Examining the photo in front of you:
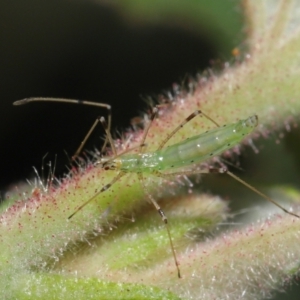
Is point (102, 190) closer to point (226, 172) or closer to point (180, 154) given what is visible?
point (180, 154)

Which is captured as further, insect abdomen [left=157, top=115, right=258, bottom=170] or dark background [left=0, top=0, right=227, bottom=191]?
dark background [left=0, top=0, right=227, bottom=191]

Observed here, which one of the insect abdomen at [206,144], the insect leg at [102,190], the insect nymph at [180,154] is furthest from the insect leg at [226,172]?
the insect leg at [102,190]

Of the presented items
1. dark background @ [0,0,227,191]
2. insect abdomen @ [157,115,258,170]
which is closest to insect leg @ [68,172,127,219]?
insect abdomen @ [157,115,258,170]

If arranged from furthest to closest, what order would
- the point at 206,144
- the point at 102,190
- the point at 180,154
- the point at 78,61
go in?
the point at 78,61 < the point at 180,154 < the point at 206,144 < the point at 102,190

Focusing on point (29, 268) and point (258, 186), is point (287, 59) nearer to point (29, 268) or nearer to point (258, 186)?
point (258, 186)

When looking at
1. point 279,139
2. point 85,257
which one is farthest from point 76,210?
point 279,139

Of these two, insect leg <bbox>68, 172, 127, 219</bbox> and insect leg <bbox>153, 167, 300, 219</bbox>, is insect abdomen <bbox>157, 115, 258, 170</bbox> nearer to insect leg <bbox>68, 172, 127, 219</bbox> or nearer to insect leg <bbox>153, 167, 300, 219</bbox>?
insect leg <bbox>153, 167, 300, 219</bbox>

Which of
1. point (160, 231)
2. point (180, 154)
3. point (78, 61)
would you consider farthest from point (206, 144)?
point (78, 61)

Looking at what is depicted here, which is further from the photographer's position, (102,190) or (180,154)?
(180,154)
